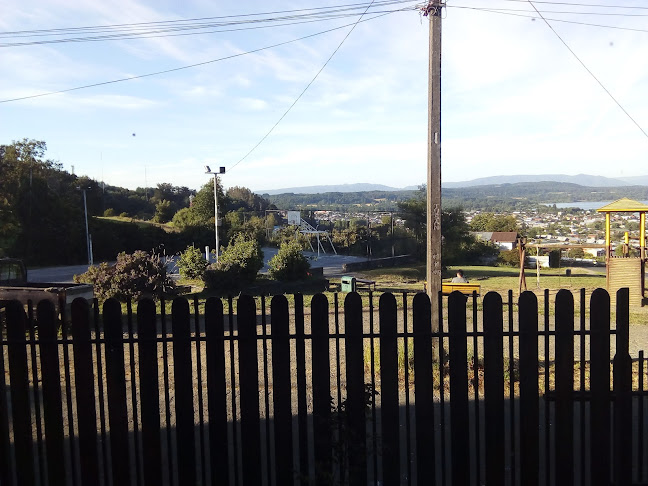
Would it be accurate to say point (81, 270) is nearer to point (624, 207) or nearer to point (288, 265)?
point (288, 265)

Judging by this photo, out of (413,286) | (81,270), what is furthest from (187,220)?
(413,286)

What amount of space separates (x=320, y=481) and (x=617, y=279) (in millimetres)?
17136

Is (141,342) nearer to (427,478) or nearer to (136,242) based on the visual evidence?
(427,478)

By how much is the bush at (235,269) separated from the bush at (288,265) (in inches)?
51.3

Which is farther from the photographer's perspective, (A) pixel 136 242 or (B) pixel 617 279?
(A) pixel 136 242

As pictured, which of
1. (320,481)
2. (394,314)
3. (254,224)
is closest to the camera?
(320,481)

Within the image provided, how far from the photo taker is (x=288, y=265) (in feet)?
76.2

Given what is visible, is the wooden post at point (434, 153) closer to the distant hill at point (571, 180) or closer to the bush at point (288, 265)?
the bush at point (288, 265)

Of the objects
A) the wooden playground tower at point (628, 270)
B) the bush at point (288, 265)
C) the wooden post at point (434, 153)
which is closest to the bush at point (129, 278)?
the bush at point (288, 265)

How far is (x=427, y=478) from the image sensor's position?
4.17 metres

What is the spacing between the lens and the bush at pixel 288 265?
23203 mm

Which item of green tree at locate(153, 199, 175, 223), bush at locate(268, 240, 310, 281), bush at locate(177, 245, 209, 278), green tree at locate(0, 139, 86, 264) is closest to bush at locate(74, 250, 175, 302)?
bush at locate(177, 245, 209, 278)

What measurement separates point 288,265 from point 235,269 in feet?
8.48

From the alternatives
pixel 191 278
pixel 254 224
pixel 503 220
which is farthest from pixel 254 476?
pixel 503 220
